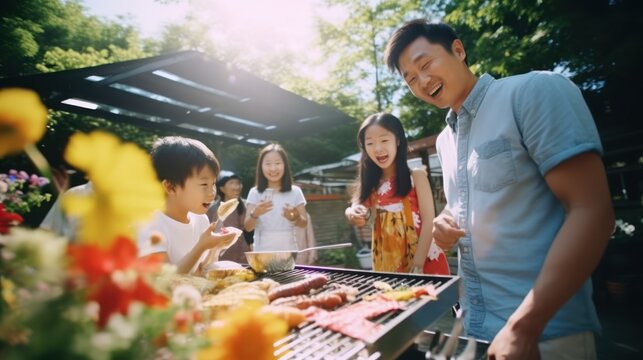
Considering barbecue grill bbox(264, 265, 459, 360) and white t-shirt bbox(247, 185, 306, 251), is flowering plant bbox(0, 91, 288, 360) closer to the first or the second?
barbecue grill bbox(264, 265, 459, 360)

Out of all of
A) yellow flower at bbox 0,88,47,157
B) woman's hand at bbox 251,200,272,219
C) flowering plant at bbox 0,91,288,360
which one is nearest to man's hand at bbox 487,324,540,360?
flowering plant at bbox 0,91,288,360

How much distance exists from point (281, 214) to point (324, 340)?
3798 mm

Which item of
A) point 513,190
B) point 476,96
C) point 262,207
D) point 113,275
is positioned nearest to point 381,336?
point 113,275

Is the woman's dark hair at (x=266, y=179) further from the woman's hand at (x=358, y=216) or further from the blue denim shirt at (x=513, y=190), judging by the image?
the blue denim shirt at (x=513, y=190)

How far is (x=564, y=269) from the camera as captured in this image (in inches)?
47.9

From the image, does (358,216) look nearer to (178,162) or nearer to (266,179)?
(178,162)

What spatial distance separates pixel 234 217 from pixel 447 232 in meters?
4.32

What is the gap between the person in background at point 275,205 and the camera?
4.92 m

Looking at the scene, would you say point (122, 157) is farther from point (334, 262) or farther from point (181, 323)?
point (334, 262)

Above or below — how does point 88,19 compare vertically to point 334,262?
above

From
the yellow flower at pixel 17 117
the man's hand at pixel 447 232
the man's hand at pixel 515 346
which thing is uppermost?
the yellow flower at pixel 17 117

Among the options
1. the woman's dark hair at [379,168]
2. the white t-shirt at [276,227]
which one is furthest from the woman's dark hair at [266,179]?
the woman's dark hair at [379,168]

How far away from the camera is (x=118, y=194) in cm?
45

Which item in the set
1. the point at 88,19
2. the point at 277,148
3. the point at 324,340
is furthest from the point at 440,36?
the point at 88,19
